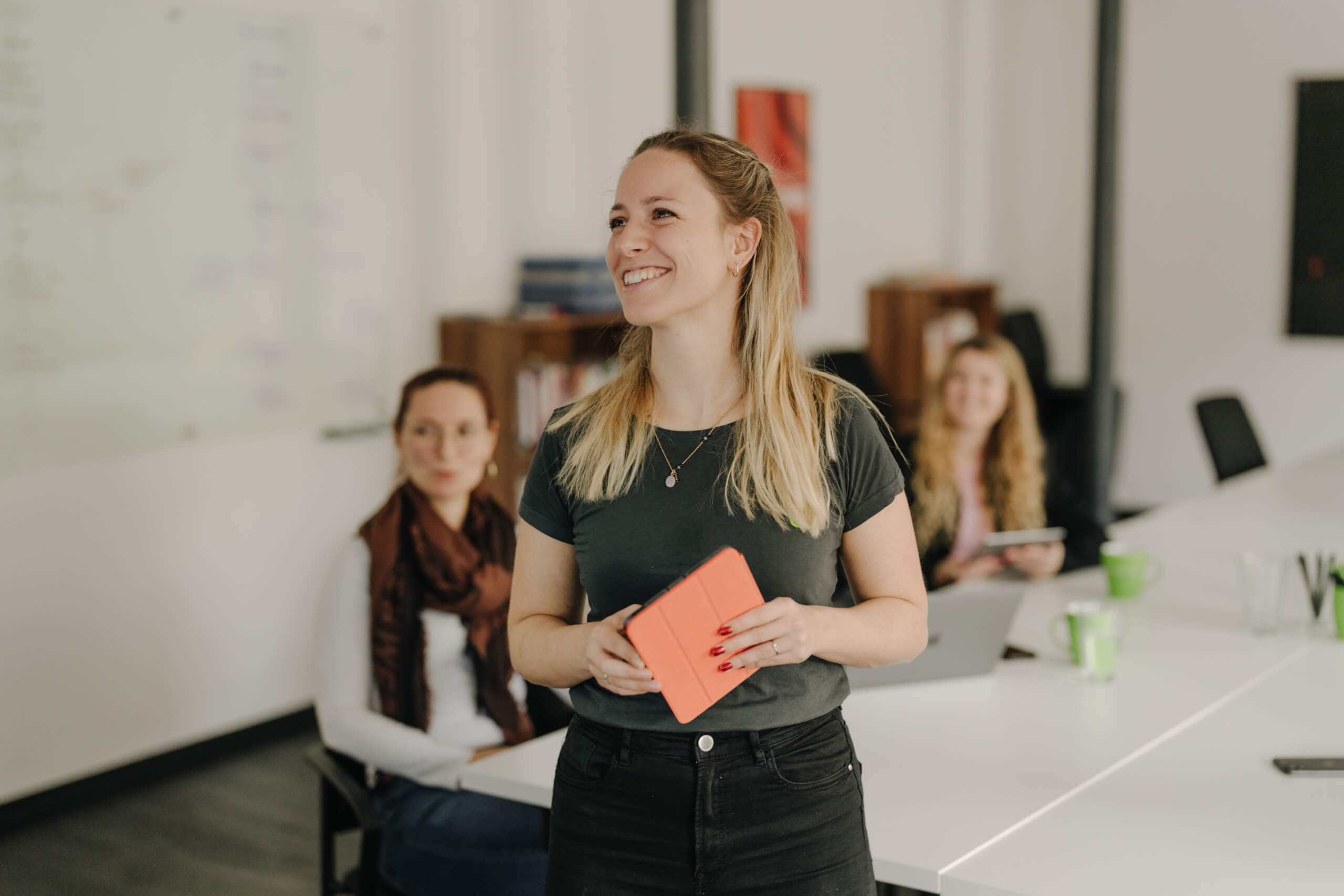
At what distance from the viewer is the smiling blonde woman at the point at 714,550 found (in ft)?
4.67

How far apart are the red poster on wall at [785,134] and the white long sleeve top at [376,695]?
3.92m

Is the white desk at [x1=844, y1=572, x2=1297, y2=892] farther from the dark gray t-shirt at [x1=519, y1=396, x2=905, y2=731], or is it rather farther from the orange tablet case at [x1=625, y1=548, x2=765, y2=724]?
the orange tablet case at [x1=625, y1=548, x2=765, y2=724]

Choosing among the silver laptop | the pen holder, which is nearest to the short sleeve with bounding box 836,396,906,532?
the silver laptop

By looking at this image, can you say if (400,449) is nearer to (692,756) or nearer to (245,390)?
(692,756)

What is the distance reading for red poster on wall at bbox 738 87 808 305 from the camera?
6.07 meters

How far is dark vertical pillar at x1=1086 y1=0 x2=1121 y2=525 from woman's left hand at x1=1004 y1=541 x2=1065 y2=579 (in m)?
2.40

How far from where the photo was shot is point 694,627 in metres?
1.36

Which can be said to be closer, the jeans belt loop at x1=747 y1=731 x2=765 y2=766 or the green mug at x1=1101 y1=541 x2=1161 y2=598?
the jeans belt loop at x1=747 y1=731 x2=765 y2=766

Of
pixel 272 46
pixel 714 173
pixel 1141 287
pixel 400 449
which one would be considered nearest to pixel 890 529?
pixel 714 173

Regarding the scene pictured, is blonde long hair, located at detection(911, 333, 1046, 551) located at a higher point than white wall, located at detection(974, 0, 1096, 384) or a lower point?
lower

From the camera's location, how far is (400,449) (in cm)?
258

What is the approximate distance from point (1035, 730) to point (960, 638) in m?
0.26

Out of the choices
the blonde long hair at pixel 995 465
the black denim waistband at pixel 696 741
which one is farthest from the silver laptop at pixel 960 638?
the blonde long hair at pixel 995 465

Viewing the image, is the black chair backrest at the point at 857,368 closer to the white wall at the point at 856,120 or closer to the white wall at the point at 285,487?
the white wall at the point at 856,120
